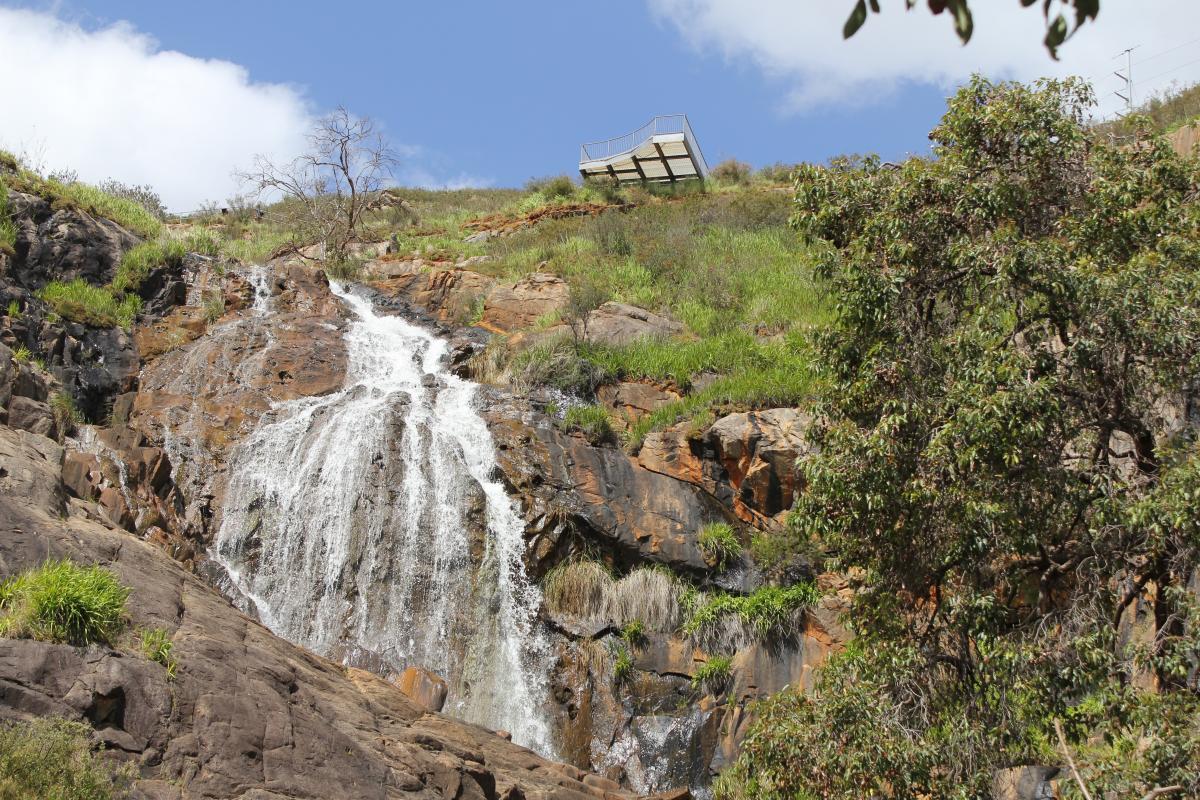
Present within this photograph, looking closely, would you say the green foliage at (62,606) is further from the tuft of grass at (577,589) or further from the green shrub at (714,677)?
the green shrub at (714,677)

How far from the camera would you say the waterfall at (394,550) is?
16.2 metres

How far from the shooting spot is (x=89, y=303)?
22531 mm

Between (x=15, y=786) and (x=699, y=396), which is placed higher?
(x=699, y=396)

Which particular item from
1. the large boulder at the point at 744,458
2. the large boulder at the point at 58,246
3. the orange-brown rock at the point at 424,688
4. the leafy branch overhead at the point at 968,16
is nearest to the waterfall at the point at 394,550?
the orange-brown rock at the point at 424,688

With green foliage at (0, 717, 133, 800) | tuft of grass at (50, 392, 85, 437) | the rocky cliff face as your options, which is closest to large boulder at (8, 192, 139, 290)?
the rocky cliff face

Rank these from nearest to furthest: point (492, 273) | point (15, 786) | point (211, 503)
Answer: point (15, 786), point (211, 503), point (492, 273)

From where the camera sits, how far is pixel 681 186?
42.3m

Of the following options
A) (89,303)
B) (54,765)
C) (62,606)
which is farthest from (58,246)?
(54,765)

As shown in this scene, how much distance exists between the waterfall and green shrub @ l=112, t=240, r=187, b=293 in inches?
251

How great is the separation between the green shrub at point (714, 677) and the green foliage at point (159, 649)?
8973 millimetres

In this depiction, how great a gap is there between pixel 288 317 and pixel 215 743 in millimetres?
17678

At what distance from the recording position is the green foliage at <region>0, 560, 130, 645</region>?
340 inches

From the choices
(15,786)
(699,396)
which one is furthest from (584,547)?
(15,786)

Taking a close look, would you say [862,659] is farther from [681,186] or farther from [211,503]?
[681,186]
